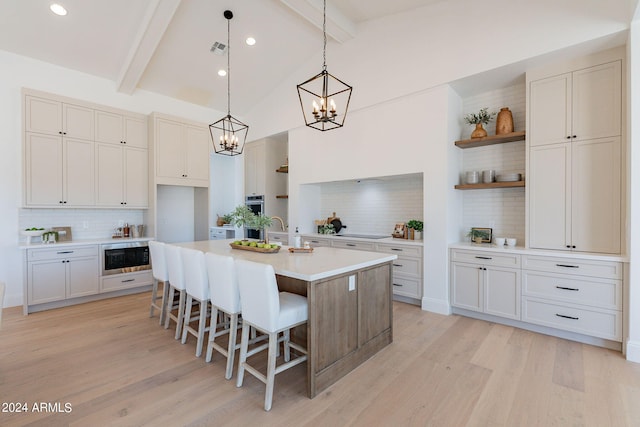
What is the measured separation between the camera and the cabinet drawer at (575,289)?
2.83 m

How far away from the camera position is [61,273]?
4.15 meters

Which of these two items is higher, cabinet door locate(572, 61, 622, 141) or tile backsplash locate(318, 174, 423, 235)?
cabinet door locate(572, 61, 622, 141)

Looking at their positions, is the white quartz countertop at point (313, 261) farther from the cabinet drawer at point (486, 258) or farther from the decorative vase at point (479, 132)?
the decorative vase at point (479, 132)

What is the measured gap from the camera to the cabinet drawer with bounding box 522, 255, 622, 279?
282 centimetres

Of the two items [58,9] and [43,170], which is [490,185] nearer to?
[58,9]

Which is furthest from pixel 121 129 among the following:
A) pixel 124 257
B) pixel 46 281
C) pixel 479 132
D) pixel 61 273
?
pixel 479 132

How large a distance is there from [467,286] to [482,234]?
0.75 m

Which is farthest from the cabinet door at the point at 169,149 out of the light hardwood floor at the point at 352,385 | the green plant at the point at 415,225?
the green plant at the point at 415,225

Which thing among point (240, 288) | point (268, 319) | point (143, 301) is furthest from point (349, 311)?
point (143, 301)

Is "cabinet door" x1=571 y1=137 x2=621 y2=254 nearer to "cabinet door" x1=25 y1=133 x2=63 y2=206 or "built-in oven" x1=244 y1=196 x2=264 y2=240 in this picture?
"built-in oven" x1=244 y1=196 x2=264 y2=240

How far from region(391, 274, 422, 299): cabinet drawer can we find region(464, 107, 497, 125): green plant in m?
2.21

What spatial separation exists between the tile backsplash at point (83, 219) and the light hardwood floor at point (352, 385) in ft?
5.77

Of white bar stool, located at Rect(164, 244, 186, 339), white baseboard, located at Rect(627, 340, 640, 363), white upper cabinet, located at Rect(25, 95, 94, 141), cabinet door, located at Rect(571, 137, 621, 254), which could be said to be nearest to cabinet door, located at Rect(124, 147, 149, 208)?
white upper cabinet, located at Rect(25, 95, 94, 141)

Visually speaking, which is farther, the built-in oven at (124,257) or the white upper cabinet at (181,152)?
the white upper cabinet at (181,152)
